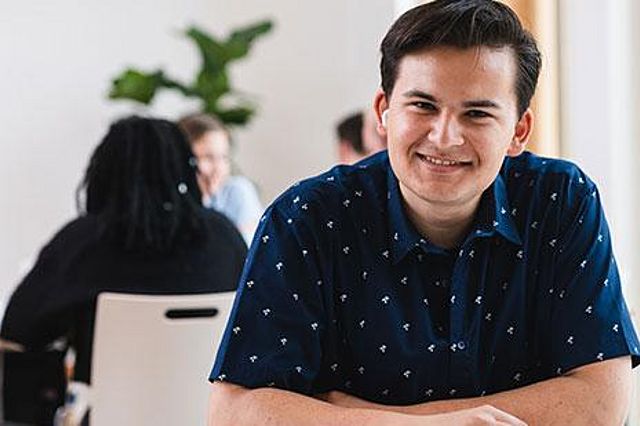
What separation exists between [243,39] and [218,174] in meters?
0.94

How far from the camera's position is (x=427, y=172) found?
158cm

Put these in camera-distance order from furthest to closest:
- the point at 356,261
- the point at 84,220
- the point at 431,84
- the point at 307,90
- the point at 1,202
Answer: the point at 307,90 → the point at 1,202 → the point at 84,220 → the point at 356,261 → the point at 431,84

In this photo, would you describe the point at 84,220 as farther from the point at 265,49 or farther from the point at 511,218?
the point at 265,49

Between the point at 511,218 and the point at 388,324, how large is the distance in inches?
9.3

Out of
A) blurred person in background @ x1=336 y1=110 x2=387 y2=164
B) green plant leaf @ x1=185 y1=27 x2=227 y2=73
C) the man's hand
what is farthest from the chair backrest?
green plant leaf @ x1=185 y1=27 x2=227 y2=73

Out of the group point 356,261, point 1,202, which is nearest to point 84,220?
point 356,261

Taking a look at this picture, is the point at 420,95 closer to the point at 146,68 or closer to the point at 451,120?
the point at 451,120

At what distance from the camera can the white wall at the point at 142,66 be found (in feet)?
19.2

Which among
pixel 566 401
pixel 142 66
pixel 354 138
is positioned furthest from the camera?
pixel 142 66

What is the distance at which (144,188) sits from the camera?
10.5ft

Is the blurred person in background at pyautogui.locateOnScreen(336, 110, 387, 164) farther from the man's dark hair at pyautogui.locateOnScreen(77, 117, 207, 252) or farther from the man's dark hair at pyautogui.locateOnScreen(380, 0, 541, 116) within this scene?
the man's dark hair at pyautogui.locateOnScreen(380, 0, 541, 116)

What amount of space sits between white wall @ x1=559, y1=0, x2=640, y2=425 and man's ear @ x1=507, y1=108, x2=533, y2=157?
3.97 ft

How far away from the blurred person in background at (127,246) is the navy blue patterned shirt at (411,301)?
57.6 inches

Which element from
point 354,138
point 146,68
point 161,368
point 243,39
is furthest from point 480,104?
point 146,68
